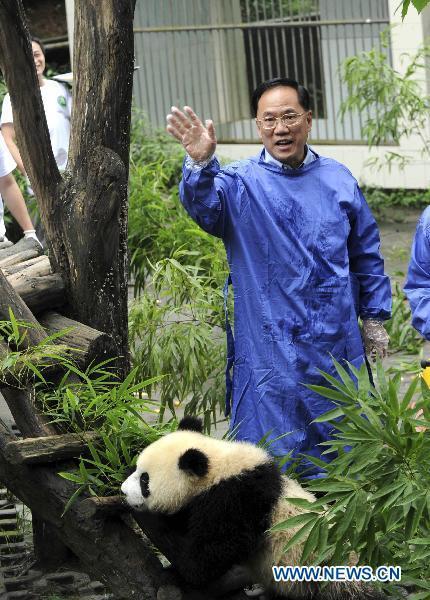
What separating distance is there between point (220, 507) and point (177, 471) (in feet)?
0.56

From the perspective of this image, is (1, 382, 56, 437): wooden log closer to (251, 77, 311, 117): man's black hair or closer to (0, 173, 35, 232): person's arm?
(251, 77, 311, 117): man's black hair

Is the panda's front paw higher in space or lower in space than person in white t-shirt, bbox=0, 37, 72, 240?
lower

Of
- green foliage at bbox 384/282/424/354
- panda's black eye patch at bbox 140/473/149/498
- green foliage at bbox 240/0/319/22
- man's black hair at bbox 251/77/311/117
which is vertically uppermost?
green foliage at bbox 240/0/319/22

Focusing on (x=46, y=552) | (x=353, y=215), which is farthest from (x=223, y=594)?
(x=353, y=215)

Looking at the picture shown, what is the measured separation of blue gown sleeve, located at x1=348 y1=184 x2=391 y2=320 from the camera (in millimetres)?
4379

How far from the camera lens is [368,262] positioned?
439 centimetres

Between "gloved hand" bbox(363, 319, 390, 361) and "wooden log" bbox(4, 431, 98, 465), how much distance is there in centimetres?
122

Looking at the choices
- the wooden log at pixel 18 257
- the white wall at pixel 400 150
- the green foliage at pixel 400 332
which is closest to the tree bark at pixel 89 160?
the wooden log at pixel 18 257

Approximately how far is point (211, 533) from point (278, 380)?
910 millimetres

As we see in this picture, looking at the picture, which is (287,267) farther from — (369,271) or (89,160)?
(89,160)

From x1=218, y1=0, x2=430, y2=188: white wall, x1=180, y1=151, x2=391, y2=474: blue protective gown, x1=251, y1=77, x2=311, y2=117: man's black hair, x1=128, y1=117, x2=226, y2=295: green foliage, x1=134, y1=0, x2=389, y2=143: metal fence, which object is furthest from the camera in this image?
x1=134, y1=0, x2=389, y2=143: metal fence

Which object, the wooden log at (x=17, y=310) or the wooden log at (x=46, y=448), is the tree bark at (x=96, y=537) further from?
the wooden log at (x=17, y=310)

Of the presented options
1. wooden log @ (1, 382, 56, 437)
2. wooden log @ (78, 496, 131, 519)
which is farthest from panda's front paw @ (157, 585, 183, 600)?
wooden log @ (1, 382, 56, 437)

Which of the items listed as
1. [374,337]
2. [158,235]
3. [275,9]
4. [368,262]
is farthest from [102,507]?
[275,9]
